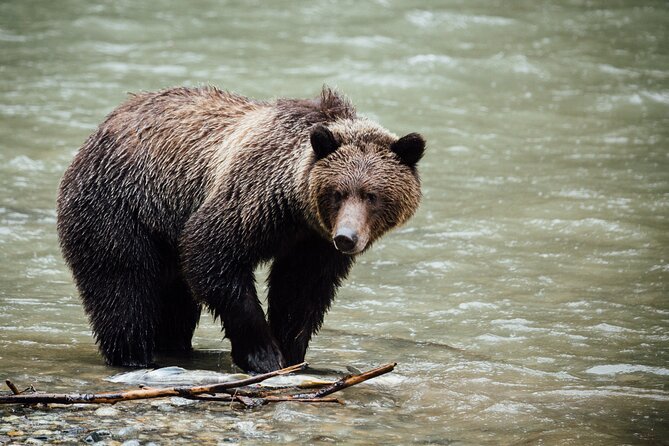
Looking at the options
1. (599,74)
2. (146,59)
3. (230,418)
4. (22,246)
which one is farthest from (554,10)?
(230,418)

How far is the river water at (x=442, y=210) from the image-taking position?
24.0 feet

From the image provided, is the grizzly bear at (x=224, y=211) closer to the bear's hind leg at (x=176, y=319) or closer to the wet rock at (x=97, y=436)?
the bear's hind leg at (x=176, y=319)

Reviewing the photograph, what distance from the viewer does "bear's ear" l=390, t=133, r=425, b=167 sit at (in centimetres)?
771

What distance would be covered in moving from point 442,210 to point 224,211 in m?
6.29

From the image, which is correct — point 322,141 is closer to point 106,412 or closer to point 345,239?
point 345,239

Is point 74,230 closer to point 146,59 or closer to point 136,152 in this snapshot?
point 136,152

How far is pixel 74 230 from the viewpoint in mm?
8641

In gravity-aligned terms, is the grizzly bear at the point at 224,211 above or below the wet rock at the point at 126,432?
above

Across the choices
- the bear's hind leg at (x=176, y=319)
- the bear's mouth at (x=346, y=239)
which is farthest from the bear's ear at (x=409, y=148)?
the bear's hind leg at (x=176, y=319)

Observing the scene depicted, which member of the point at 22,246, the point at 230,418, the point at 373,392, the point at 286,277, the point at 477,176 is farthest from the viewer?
the point at 477,176

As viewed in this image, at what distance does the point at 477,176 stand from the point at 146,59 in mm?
7196

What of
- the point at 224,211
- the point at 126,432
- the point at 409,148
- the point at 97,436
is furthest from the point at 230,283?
the point at 97,436

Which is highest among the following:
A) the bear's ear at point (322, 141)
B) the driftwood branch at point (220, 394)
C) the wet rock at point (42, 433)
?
the bear's ear at point (322, 141)

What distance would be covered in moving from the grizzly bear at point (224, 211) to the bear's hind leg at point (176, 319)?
0.03ft
